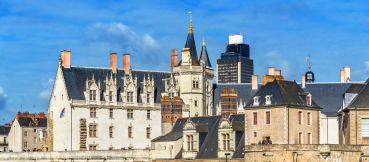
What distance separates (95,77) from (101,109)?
351 cm

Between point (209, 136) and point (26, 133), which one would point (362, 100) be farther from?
point (26, 133)

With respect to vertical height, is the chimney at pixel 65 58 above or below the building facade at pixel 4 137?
above

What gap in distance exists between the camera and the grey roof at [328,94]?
81375mm

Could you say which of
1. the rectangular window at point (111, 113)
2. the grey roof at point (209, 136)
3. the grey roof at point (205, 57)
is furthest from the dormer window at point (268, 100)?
the grey roof at point (205, 57)

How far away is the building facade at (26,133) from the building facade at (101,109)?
72.6 ft

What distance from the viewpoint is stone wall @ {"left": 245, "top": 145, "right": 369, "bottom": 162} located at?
58250 mm

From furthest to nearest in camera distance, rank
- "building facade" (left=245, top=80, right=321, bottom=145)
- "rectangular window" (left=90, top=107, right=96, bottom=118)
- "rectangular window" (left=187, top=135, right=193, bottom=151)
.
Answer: "rectangular window" (left=90, top=107, right=96, bottom=118) < "rectangular window" (left=187, top=135, right=193, bottom=151) < "building facade" (left=245, top=80, right=321, bottom=145)

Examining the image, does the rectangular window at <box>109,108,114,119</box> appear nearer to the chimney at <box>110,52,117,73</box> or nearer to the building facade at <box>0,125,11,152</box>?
the chimney at <box>110,52,117,73</box>

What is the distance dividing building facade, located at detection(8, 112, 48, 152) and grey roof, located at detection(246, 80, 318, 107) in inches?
1827

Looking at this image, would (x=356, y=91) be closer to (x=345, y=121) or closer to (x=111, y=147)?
(x=345, y=121)

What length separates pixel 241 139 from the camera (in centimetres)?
6925

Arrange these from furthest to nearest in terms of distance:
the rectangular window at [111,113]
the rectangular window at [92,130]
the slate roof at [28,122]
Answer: the slate roof at [28,122] < the rectangular window at [111,113] < the rectangular window at [92,130]

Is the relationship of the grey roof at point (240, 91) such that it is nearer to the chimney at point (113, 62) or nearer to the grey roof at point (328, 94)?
the grey roof at point (328, 94)

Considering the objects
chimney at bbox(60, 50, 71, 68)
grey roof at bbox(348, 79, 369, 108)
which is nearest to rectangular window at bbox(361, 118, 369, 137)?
grey roof at bbox(348, 79, 369, 108)
